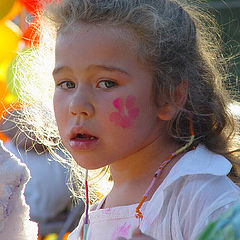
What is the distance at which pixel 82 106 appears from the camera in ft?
3.60

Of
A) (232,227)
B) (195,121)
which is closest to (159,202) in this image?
(195,121)

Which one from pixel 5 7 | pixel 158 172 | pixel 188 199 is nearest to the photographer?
pixel 188 199

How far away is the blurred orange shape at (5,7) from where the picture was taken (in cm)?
186

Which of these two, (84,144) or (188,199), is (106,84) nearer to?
(84,144)

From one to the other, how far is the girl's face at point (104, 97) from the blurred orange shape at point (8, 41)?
922 mm

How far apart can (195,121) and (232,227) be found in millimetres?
914

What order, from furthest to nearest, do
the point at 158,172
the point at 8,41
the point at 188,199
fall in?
the point at 8,41 < the point at 158,172 < the point at 188,199

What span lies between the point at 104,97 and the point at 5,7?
0.94 meters

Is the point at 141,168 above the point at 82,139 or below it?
below

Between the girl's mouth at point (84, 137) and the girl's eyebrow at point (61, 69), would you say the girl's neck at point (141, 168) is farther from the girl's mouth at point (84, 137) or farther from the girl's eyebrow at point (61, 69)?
the girl's eyebrow at point (61, 69)

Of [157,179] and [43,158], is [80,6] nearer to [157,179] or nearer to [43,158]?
[157,179]

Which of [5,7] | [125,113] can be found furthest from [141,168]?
[5,7]

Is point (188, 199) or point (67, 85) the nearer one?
point (188, 199)

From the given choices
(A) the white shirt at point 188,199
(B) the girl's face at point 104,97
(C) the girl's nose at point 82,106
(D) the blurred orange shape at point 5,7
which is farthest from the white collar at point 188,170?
(D) the blurred orange shape at point 5,7
